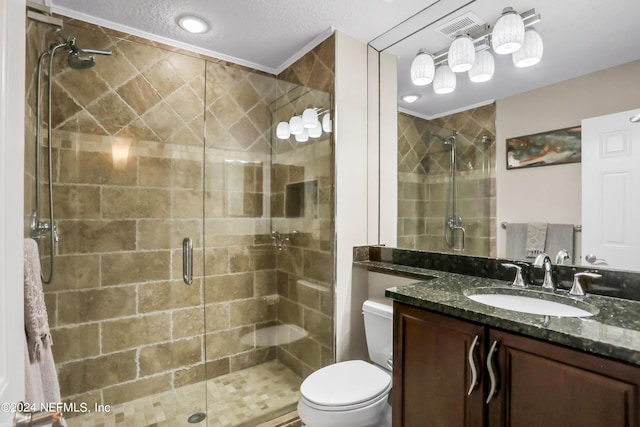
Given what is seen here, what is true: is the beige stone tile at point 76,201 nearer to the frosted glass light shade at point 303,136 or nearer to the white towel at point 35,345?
the white towel at point 35,345

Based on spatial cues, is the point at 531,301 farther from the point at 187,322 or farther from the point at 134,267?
the point at 134,267

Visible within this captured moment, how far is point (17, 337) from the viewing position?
24.7 inches

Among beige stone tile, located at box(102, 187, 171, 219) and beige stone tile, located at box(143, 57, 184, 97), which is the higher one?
beige stone tile, located at box(143, 57, 184, 97)

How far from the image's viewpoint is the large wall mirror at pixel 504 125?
4.34 ft

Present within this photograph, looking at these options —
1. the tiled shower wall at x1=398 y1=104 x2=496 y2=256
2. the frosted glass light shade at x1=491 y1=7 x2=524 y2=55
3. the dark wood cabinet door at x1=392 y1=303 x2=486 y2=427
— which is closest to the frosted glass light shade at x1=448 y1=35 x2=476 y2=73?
the frosted glass light shade at x1=491 y1=7 x2=524 y2=55

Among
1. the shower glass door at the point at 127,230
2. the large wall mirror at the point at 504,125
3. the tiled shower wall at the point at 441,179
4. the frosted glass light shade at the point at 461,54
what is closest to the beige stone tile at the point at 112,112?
the shower glass door at the point at 127,230

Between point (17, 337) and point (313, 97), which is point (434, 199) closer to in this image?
point (313, 97)

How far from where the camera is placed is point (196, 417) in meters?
1.95

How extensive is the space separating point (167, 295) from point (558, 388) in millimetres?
2185

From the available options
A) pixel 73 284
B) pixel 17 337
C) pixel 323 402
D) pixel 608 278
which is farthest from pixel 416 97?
pixel 73 284

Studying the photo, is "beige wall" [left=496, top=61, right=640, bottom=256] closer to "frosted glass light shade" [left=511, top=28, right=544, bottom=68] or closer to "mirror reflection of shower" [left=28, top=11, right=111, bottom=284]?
"frosted glass light shade" [left=511, top=28, right=544, bottom=68]

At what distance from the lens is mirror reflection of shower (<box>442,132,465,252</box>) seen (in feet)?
5.89

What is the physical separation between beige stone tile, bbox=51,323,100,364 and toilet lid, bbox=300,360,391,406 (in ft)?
4.55

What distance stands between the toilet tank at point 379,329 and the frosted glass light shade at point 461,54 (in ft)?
4.61
